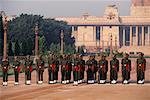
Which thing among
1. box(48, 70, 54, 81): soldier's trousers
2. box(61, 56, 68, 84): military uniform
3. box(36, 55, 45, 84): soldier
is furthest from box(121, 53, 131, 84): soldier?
box(36, 55, 45, 84): soldier

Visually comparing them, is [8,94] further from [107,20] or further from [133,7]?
[133,7]

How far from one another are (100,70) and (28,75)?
3.15 metres

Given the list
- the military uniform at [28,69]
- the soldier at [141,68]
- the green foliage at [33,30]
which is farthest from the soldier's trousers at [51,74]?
the green foliage at [33,30]

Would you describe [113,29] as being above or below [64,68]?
above

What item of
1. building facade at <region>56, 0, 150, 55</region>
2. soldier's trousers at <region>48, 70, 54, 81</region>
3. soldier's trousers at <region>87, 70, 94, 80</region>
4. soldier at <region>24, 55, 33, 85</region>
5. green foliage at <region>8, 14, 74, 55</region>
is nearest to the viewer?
soldier's trousers at <region>87, 70, 94, 80</region>

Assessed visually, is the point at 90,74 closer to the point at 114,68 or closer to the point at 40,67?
the point at 114,68

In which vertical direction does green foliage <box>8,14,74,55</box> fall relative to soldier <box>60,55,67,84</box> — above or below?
above

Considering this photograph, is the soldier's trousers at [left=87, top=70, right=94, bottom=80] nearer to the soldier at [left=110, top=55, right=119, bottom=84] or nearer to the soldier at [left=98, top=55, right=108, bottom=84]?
the soldier at [left=98, top=55, right=108, bottom=84]

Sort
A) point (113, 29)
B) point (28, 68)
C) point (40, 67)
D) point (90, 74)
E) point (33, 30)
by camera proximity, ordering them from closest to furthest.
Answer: point (90, 74) → point (28, 68) → point (40, 67) → point (33, 30) → point (113, 29)

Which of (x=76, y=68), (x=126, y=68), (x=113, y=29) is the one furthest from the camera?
(x=113, y=29)

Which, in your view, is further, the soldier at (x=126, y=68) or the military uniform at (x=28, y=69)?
the military uniform at (x=28, y=69)

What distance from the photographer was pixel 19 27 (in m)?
102

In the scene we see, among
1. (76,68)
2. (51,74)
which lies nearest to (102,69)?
(76,68)

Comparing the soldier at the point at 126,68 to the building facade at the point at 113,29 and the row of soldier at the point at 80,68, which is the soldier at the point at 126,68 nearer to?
the row of soldier at the point at 80,68
